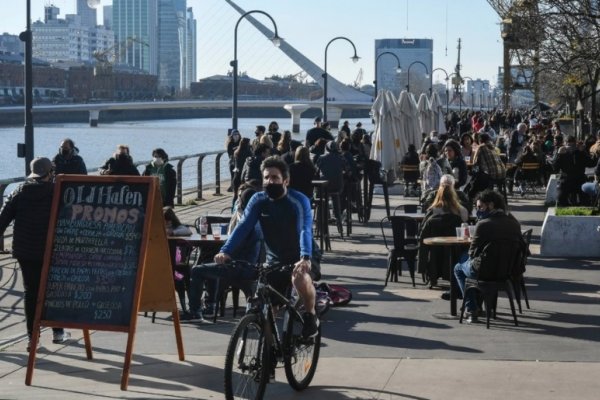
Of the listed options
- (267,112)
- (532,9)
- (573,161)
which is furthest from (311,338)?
(267,112)

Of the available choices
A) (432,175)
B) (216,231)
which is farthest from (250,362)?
(432,175)

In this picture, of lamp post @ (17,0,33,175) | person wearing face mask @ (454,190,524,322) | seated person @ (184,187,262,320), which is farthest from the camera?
lamp post @ (17,0,33,175)

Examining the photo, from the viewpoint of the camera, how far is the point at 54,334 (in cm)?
1072

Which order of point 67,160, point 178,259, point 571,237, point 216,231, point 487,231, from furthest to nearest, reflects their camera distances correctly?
1. point 571,237
2. point 67,160
3. point 216,231
4. point 178,259
5. point 487,231

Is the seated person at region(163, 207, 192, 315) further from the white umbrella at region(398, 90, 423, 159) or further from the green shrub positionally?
the white umbrella at region(398, 90, 423, 159)

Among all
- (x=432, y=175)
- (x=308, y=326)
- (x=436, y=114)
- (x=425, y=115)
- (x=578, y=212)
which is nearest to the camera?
(x=308, y=326)

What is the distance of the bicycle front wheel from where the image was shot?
7.70 metres

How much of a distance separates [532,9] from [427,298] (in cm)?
912

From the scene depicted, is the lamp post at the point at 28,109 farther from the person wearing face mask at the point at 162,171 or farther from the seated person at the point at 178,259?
the seated person at the point at 178,259

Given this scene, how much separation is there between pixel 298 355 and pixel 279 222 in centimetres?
93

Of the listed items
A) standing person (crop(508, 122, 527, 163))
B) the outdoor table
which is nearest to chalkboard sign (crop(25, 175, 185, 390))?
the outdoor table

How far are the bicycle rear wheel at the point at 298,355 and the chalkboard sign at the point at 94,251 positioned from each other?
1390 mm

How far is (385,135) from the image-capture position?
30.4 m

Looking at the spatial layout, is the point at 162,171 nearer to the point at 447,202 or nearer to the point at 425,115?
the point at 447,202
